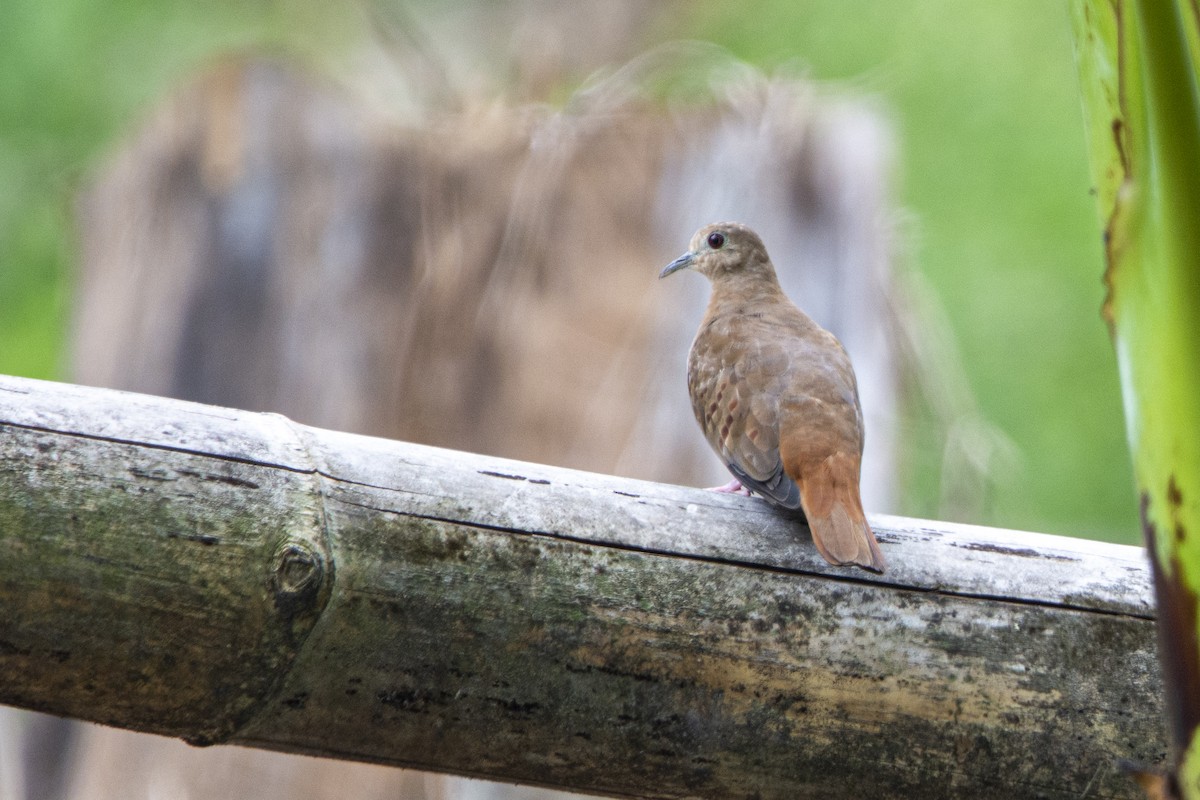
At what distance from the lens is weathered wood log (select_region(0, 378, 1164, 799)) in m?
1.51

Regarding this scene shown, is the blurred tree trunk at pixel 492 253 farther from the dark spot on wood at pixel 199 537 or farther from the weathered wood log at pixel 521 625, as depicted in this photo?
the dark spot on wood at pixel 199 537

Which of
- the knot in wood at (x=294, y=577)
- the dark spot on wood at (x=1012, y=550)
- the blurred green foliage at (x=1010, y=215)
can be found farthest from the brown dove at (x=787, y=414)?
the blurred green foliage at (x=1010, y=215)

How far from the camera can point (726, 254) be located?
364cm

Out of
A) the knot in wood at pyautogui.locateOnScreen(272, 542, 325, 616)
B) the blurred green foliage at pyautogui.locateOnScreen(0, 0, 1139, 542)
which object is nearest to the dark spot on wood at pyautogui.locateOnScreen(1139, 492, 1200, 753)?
the knot in wood at pyautogui.locateOnScreen(272, 542, 325, 616)

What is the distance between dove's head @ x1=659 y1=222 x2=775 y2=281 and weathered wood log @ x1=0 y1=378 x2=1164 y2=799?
1708 millimetres

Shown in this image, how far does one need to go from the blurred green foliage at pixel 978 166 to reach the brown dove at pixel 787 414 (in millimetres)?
5934

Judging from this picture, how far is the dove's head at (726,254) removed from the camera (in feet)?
11.6

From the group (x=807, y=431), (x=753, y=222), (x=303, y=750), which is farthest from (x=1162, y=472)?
(x=753, y=222)

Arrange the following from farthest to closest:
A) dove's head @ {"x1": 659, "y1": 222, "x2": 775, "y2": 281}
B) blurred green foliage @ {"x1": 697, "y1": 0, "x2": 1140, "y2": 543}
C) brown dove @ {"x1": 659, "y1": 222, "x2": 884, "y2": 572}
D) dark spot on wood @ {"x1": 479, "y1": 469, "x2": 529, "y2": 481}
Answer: blurred green foliage @ {"x1": 697, "y1": 0, "x2": 1140, "y2": 543}
dove's head @ {"x1": 659, "y1": 222, "x2": 775, "y2": 281}
brown dove @ {"x1": 659, "y1": 222, "x2": 884, "y2": 572}
dark spot on wood @ {"x1": 479, "y1": 469, "x2": 529, "y2": 481}

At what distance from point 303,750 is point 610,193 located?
12.2 ft

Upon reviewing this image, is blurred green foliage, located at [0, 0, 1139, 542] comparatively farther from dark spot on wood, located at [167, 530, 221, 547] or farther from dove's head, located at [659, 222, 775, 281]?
dark spot on wood, located at [167, 530, 221, 547]

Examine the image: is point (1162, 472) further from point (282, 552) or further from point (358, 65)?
point (358, 65)

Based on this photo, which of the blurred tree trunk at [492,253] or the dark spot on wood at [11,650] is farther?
the blurred tree trunk at [492,253]

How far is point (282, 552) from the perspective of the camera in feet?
5.13
